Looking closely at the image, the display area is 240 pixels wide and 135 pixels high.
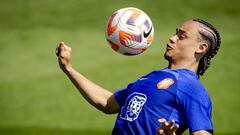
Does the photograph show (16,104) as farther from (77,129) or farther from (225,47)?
(225,47)

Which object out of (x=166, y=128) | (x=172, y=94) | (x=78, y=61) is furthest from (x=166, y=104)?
(x=78, y=61)

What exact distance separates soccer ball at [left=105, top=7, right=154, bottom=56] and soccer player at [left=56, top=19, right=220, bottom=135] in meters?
0.43

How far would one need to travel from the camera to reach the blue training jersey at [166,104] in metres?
6.16

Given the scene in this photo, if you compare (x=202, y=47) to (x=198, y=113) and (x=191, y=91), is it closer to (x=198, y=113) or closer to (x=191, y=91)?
(x=191, y=91)

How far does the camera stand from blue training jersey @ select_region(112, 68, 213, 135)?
6156 mm

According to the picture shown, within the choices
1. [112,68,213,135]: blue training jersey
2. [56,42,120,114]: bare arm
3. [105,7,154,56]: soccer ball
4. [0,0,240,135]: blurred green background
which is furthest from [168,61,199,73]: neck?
[0,0,240,135]: blurred green background

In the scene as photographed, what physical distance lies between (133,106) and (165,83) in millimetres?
394

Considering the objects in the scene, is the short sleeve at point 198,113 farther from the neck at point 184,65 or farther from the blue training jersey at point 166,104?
the neck at point 184,65

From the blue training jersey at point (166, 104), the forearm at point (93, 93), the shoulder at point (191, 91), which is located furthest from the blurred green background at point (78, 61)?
the shoulder at point (191, 91)

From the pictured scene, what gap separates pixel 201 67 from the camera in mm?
6992

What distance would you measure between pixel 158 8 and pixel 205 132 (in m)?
11.7

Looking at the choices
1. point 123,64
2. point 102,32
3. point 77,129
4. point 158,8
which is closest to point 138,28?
point 77,129

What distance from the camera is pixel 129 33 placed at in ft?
23.6

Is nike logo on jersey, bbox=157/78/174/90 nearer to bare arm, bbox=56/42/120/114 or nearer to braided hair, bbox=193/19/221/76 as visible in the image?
braided hair, bbox=193/19/221/76
